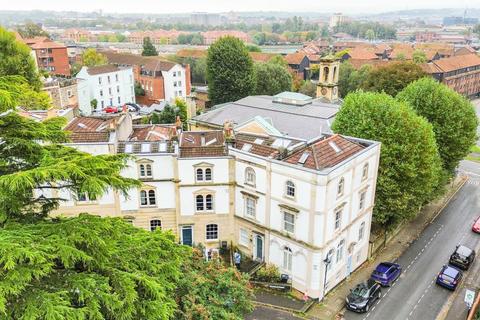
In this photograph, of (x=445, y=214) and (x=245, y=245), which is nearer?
(x=245, y=245)

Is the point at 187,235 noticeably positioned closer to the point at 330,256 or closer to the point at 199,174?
the point at 199,174

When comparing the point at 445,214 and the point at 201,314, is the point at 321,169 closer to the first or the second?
the point at 201,314

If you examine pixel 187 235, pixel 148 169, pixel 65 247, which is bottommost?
pixel 187 235

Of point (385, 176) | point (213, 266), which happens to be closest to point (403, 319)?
point (385, 176)

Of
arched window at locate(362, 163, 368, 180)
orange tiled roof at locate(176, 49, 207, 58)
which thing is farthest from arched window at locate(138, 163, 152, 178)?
orange tiled roof at locate(176, 49, 207, 58)

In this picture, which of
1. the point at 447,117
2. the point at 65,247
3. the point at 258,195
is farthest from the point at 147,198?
the point at 447,117

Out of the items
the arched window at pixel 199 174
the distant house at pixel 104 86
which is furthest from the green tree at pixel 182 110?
the arched window at pixel 199 174

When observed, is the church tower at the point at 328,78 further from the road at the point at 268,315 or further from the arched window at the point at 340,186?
the road at the point at 268,315
